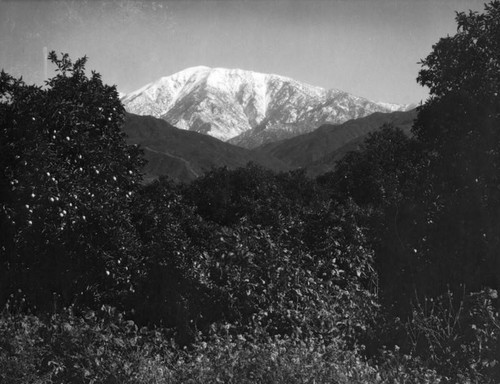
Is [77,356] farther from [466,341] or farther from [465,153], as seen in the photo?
[465,153]

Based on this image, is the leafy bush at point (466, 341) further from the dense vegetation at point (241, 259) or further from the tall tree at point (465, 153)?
the tall tree at point (465, 153)

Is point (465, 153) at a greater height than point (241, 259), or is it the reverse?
point (465, 153)

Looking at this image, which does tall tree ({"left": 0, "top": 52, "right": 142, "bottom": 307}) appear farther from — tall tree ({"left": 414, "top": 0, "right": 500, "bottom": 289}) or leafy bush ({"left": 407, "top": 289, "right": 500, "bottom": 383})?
tall tree ({"left": 414, "top": 0, "right": 500, "bottom": 289})

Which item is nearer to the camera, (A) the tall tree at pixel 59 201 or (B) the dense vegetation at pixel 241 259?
(B) the dense vegetation at pixel 241 259

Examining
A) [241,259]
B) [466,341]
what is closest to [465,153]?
[466,341]

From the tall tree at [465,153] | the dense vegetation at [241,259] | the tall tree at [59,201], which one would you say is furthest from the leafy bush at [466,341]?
the tall tree at [59,201]

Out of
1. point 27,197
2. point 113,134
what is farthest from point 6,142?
point 113,134

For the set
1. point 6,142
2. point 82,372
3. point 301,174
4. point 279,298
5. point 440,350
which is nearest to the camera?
point 82,372

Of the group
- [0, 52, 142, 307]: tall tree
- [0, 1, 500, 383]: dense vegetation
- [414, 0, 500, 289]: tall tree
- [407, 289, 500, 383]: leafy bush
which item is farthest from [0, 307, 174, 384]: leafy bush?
[414, 0, 500, 289]: tall tree

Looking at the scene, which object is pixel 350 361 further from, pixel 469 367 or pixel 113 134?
pixel 113 134
